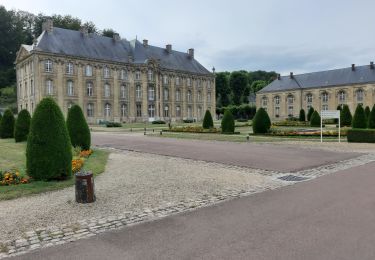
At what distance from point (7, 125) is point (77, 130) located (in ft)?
33.4

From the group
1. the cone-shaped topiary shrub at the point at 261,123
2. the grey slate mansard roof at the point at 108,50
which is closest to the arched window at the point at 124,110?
the grey slate mansard roof at the point at 108,50

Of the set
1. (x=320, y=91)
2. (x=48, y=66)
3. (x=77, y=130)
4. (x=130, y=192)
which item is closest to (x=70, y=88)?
(x=48, y=66)

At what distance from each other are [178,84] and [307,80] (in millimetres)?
25744

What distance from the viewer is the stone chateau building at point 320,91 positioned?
189 ft

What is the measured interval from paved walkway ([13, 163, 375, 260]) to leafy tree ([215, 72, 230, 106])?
79978 millimetres

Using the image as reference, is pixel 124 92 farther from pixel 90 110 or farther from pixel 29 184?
pixel 29 184

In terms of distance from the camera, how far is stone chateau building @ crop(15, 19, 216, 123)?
46.9 meters

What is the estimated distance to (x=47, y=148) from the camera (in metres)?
7.95

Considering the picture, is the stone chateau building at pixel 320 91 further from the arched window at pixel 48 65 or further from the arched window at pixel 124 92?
the arched window at pixel 48 65

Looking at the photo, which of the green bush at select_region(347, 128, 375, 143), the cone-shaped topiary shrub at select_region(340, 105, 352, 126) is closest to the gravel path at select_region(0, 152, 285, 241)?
the green bush at select_region(347, 128, 375, 143)

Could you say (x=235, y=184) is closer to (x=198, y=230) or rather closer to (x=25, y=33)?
(x=198, y=230)

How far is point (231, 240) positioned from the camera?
4250mm

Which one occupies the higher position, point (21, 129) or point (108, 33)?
point (108, 33)

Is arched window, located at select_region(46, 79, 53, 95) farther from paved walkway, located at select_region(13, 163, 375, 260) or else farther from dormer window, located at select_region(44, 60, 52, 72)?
paved walkway, located at select_region(13, 163, 375, 260)
